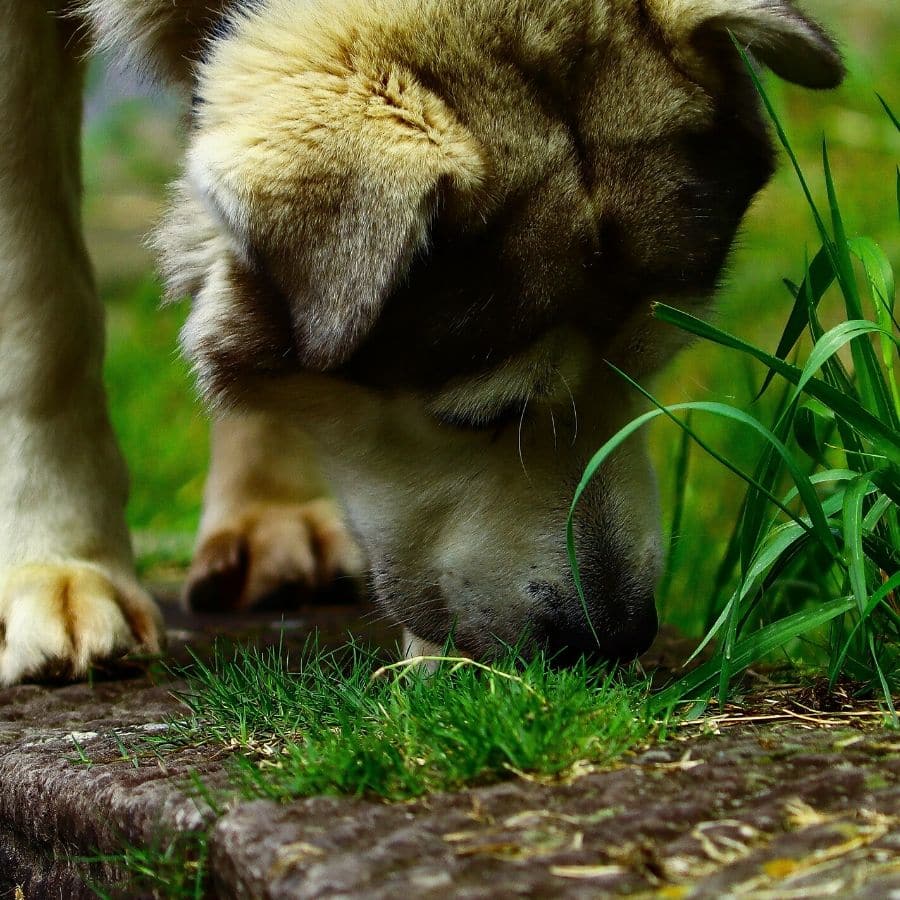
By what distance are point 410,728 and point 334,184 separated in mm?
735

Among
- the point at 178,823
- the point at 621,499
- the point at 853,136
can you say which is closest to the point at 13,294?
the point at 621,499

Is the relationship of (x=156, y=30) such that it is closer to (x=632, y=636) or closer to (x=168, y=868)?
(x=632, y=636)

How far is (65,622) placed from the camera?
2.30 meters

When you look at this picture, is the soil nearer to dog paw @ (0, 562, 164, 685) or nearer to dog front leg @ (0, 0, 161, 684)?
dog paw @ (0, 562, 164, 685)

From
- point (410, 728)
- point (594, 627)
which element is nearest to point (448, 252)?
point (594, 627)

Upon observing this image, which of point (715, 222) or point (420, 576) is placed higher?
point (715, 222)

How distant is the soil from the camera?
3.39 feet

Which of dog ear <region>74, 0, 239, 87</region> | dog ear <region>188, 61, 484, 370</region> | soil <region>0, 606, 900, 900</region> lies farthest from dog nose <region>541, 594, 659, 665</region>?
dog ear <region>74, 0, 239, 87</region>

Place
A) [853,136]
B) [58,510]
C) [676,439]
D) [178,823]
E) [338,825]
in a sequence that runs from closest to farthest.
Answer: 1. [338,825]
2. [178,823]
3. [58,510]
4. [676,439]
5. [853,136]

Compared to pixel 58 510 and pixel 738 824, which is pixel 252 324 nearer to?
pixel 58 510

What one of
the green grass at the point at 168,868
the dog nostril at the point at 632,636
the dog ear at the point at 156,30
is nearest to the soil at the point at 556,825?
the green grass at the point at 168,868

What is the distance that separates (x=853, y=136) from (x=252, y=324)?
15.4 ft

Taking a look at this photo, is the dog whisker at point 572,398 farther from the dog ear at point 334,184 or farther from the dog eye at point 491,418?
the dog ear at point 334,184

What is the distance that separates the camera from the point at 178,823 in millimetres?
1294
